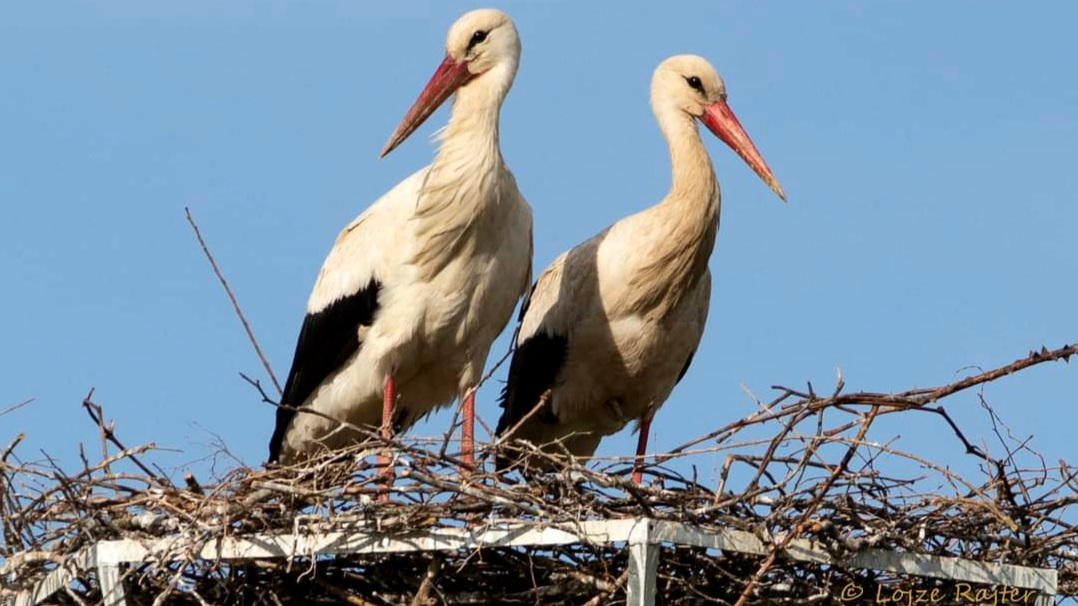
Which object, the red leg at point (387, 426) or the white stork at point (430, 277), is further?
the white stork at point (430, 277)

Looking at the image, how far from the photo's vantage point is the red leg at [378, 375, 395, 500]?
6.44 metres

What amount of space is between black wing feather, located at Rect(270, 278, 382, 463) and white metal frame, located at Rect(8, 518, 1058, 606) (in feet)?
4.26

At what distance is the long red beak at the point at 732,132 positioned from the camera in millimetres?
8750

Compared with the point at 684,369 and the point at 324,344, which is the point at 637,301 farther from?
the point at 324,344

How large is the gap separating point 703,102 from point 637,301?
3.02ft

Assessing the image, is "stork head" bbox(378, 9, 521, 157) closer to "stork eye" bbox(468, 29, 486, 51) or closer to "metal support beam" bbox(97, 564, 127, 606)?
"stork eye" bbox(468, 29, 486, 51)

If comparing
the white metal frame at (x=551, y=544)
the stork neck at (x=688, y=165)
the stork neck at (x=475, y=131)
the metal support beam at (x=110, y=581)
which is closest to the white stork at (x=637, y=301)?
the stork neck at (x=688, y=165)

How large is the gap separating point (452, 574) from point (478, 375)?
4.40ft

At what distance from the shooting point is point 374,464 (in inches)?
256

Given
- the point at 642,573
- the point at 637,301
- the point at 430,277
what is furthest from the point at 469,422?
the point at 642,573

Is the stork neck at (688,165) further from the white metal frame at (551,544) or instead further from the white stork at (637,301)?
the white metal frame at (551,544)

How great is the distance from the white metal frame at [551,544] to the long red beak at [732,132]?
7.90ft

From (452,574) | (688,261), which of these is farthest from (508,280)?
(452,574)

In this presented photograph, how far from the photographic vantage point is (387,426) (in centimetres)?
724
